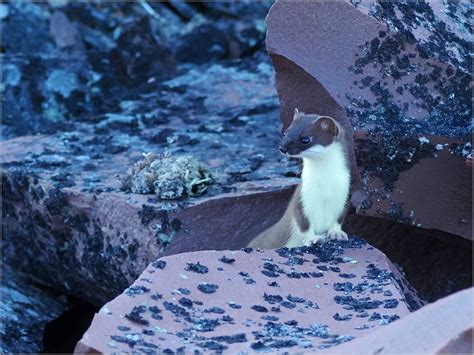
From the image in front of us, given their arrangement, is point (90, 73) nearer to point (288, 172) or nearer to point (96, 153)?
point (96, 153)

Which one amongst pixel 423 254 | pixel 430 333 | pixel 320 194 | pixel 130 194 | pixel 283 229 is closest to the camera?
pixel 430 333

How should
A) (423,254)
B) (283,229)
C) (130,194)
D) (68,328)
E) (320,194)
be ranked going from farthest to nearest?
(68,328), (423,254), (130,194), (283,229), (320,194)

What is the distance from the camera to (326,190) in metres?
4.64

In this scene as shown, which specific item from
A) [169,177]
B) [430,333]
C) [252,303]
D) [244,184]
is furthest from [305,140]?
[430,333]

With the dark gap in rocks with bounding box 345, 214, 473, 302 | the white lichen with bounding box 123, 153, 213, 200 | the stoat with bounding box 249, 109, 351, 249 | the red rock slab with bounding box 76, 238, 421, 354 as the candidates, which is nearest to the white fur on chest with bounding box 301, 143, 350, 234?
the stoat with bounding box 249, 109, 351, 249

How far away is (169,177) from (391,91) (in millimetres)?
1166

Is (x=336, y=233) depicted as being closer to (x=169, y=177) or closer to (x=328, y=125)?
(x=328, y=125)

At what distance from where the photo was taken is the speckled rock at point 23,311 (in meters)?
4.83

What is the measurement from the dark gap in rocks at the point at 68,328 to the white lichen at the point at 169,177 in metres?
0.88

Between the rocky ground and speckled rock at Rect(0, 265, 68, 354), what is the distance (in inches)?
0.5

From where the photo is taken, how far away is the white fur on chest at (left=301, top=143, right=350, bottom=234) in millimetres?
4652

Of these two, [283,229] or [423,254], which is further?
[423,254]

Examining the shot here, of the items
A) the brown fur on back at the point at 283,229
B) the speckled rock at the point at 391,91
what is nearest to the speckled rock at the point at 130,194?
the brown fur on back at the point at 283,229

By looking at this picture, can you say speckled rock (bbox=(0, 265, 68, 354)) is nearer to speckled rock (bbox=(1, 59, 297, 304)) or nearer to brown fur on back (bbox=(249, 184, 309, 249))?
speckled rock (bbox=(1, 59, 297, 304))
